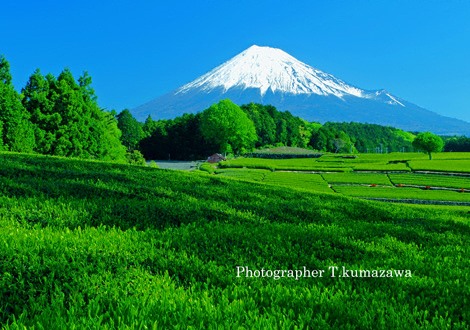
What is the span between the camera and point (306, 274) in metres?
4.59

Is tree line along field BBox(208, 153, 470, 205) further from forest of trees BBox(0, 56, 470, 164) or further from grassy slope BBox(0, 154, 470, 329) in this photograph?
grassy slope BBox(0, 154, 470, 329)

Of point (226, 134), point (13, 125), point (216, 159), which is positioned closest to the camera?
point (13, 125)

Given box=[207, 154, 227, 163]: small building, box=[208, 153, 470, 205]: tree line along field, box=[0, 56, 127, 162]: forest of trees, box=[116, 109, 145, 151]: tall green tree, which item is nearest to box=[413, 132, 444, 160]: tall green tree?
box=[208, 153, 470, 205]: tree line along field

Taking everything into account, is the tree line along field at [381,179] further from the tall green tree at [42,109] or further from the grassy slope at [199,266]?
the grassy slope at [199,266]

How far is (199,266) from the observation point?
4465mm

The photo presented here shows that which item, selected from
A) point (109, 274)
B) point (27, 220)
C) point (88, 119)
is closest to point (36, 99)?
point (88, 119)

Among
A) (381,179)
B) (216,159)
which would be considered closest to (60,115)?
(381,179)

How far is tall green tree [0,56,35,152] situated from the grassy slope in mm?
32957

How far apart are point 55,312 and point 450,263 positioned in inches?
184

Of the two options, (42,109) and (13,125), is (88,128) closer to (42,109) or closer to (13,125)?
(42,109)

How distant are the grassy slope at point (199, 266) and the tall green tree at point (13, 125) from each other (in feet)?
108

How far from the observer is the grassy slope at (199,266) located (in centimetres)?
323

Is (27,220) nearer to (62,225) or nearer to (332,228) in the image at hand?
(62,225)

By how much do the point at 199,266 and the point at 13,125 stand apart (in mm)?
38875
